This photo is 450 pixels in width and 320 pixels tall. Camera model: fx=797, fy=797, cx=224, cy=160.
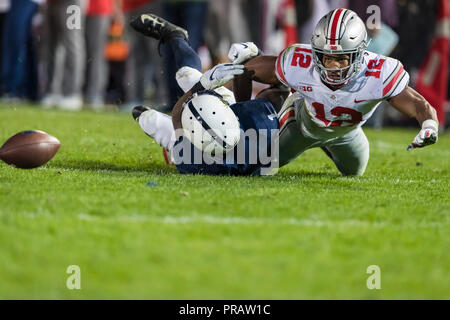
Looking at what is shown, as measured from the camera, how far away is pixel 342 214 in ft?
14.6

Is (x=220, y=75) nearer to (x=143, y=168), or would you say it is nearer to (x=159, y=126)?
(x=159, y=126)

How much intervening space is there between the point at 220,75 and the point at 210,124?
490 mm

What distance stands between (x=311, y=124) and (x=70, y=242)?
2.70 metres

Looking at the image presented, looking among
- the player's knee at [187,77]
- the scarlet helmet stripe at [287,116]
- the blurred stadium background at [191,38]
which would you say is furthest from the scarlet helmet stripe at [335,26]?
the blurred stadium background at [191,38]

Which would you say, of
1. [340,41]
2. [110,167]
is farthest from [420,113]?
[110,167]

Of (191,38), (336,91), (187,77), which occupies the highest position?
(191,38)

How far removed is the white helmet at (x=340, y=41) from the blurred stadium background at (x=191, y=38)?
4.79 meters

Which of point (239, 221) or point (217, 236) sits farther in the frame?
point (239, 221)

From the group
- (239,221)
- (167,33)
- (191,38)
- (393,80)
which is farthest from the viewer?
(191,38)

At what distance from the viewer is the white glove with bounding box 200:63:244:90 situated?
5879mm

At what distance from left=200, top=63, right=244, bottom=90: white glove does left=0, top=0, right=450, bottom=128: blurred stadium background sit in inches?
166

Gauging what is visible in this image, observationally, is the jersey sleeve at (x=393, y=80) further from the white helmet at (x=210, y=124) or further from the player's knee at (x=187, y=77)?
the player's knee at (x=187, y=77)

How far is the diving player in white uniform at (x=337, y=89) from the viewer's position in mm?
5414

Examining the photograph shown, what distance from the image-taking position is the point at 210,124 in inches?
219
